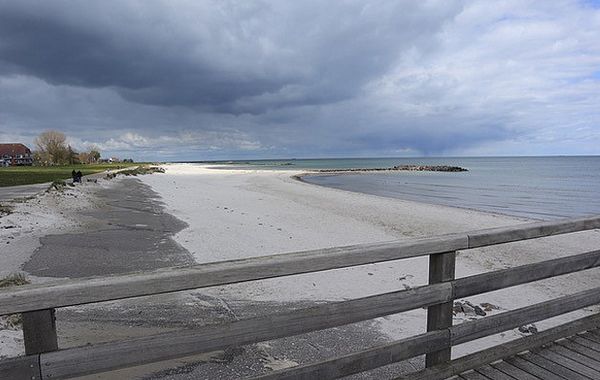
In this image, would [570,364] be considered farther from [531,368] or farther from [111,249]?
[111,249]

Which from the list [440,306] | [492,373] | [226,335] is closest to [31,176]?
[226,335]

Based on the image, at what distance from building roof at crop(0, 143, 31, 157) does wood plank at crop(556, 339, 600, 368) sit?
522 feet

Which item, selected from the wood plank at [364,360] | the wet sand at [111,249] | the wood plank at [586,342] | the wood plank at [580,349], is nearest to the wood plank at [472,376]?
the wood plank at [364,360]

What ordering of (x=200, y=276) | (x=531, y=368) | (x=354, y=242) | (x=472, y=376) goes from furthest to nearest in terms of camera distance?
(x=354, y=242) < (x=531, y=368) < (x=472, y=376) < (x=200, y=276)

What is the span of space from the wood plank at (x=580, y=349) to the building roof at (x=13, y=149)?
522 feet

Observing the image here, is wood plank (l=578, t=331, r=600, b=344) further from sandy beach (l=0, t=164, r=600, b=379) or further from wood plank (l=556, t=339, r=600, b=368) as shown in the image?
sandy beach (l=0, t=164, r=600, b=379)

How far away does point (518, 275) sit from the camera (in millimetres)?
3031

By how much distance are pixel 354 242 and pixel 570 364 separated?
8460 mm

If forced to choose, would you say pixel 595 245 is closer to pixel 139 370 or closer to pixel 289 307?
pixel 289 307

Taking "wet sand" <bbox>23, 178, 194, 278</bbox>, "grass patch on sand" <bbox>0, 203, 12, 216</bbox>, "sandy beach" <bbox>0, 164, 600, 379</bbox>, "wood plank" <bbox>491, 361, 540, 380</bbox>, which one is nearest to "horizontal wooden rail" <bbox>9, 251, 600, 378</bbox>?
"wood plank" <bbox>491, 361, 540, 380</bbox>

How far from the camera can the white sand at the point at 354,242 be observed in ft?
22.5

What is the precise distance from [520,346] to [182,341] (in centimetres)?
267

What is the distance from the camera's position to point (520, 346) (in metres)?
3.22

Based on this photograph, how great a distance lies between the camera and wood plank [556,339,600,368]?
10.5 feet
